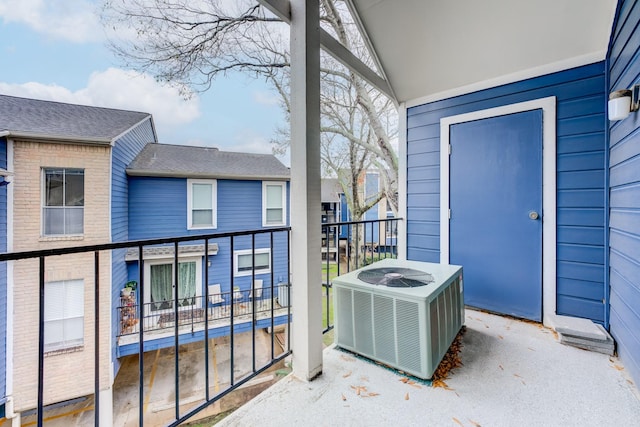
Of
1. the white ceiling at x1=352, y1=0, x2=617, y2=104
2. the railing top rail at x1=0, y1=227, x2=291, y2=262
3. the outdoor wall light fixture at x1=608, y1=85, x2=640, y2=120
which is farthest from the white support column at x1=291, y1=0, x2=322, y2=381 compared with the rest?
the outdoor wall light fixture at x1=608, y1=85, x2=640, y2=120

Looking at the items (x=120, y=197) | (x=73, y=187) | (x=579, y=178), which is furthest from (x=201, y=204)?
(x=579, y=178)

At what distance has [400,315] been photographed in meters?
1.47

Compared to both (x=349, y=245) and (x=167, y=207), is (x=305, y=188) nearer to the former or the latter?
(x=349, y=245)

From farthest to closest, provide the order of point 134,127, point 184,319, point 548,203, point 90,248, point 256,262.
Answer: point 256,262, point 184,319, point 134,127, point 548,203, point 90,248

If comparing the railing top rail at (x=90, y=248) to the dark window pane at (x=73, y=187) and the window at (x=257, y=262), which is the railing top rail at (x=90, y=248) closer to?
the dark window pane at (x=73, y=187)

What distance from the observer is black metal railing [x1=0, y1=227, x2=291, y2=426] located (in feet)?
2.68

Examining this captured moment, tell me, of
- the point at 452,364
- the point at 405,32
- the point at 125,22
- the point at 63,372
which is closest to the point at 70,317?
the point at 63,372

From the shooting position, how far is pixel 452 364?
1603 mm

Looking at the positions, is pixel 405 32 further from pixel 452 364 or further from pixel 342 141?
pixel 342 141

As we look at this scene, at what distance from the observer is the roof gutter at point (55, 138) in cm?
184

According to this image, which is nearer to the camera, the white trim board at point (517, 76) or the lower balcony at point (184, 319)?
the white trim board at point (517, 76)

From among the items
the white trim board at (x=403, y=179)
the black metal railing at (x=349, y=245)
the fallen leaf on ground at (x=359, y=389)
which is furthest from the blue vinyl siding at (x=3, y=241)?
the white trim board at (x=403, y=179)

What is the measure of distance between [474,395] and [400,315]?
0.51 metres

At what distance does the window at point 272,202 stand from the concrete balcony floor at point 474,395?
2717 millimetres
